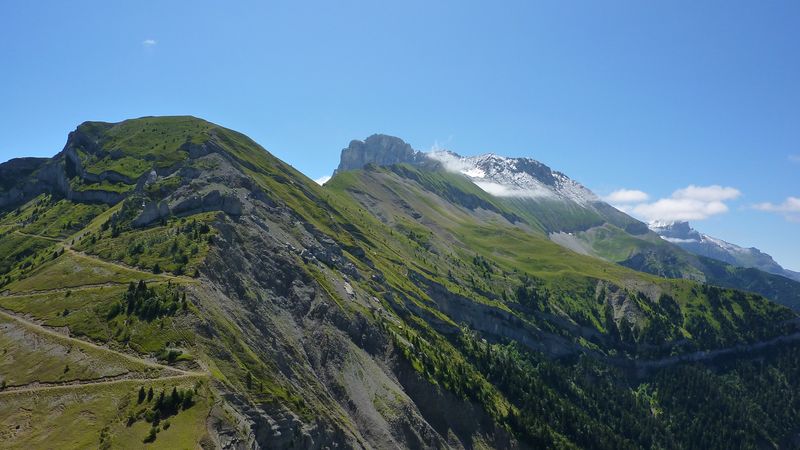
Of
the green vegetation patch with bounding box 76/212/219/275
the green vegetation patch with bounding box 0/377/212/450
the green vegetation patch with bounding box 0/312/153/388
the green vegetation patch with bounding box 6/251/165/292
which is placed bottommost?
the green vegetation patch with bounding box 0/377/212/450

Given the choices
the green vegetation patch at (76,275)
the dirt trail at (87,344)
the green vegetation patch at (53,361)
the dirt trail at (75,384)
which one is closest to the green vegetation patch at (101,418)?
the dirt trail at (75,384)

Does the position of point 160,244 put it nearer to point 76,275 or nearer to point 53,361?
point 76,275

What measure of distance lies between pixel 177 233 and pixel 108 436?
89988 mm

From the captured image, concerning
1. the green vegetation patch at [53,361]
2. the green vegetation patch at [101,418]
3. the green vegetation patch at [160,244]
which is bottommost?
the green vegetation patch at [101,418]

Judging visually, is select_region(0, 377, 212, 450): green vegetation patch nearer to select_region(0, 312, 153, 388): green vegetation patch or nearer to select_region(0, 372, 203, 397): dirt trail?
select_region(0, 372, 203, 397): dirt trail

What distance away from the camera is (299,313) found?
531 feet

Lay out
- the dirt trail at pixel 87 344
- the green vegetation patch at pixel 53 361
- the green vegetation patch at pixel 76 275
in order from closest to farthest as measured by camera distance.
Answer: the green vegetation patch at pixel 53 361 < the dirt trail at pixel 87 344 < the green vegetation patch at pixel 76 275

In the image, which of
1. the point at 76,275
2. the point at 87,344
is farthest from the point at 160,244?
the point at 87,344

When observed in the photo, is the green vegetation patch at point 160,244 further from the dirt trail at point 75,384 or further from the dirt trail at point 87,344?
the dirt trail at point 75,384

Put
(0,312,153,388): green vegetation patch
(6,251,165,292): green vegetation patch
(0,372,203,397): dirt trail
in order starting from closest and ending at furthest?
(0,372,203,397): dirt trail < (0,312,153,388): green vegetation patch < (6,251,165,292): green vegetation patch

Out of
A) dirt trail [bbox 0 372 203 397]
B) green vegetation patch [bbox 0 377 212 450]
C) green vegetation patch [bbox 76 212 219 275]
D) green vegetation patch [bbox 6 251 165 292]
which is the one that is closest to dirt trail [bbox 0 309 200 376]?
dirt trail [bbox 0 372 203 397]

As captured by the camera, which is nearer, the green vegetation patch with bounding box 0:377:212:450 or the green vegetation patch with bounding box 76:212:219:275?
the green vegetation patch with bounding box 0:377:212:450

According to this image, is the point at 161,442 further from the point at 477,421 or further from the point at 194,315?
the point at 477,421

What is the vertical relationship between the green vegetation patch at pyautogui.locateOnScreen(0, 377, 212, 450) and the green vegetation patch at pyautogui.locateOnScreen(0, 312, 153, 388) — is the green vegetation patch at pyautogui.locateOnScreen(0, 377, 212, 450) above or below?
below
